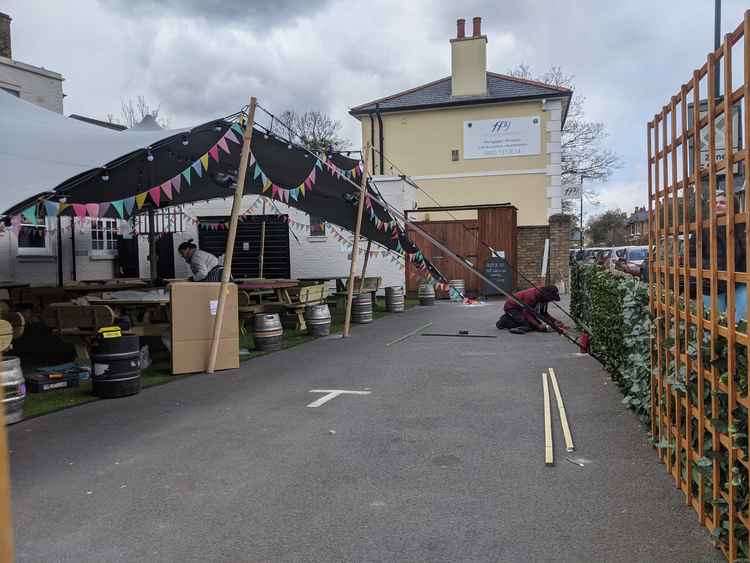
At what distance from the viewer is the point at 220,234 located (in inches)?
814

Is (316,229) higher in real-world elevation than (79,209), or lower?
higher

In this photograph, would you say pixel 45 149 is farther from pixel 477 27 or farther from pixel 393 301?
pixel 477 27

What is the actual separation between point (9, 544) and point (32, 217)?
609 centimetres

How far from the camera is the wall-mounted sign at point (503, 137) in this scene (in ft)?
78.3

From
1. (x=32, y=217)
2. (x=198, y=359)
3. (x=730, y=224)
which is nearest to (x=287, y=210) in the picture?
(x=198, y=359)

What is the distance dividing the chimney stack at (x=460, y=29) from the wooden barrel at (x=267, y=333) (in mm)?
18939

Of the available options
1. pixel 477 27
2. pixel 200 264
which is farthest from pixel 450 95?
pixel 200 264

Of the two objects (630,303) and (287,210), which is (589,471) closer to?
(630,303)

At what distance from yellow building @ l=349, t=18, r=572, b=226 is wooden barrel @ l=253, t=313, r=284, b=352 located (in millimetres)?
14250

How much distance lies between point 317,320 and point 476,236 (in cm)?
1008

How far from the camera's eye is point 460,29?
2514 centimetres

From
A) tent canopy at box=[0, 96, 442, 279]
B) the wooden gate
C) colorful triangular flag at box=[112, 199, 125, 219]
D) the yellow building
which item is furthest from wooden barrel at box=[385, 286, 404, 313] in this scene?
colorful triangular flag at box=[112, 199, 125, 219]

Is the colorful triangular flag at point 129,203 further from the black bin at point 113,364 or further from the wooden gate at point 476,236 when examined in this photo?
the wooden gate at point 476,236

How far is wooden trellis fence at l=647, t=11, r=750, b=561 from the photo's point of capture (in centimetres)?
282
